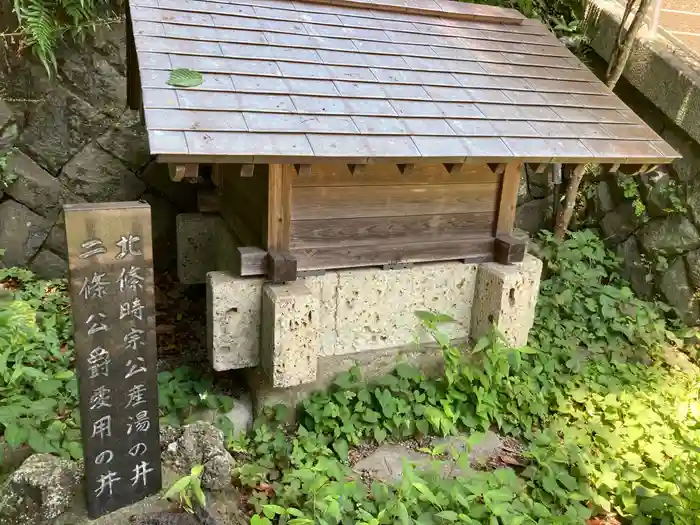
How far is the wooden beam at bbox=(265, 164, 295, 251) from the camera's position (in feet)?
12.3

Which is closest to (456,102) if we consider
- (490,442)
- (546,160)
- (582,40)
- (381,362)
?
(546,160)

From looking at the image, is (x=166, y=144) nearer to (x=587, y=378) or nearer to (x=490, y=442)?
(x=490, y=442)

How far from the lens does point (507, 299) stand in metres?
4.47

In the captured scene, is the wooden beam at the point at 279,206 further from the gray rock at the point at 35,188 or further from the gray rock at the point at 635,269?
the gray rock at the point at 635,269

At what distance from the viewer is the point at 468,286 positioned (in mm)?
4680

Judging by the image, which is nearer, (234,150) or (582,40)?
(234,150)

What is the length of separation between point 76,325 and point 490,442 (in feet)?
10.2

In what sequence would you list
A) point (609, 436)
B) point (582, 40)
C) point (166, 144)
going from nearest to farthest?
point (166, 144) < point (609, 436) < point (582, 40)

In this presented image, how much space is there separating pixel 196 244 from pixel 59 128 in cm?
198

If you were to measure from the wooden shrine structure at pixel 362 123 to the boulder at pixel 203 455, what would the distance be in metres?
1.06

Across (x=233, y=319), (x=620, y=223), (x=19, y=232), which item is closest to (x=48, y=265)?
(x=19, y=232)

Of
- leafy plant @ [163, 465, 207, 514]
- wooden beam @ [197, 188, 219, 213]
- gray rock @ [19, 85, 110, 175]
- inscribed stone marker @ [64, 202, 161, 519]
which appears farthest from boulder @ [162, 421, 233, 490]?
gray rock @ [19, 85, 110, 175]

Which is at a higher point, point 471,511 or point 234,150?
point 234,150

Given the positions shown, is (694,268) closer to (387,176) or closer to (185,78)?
(387,176)
